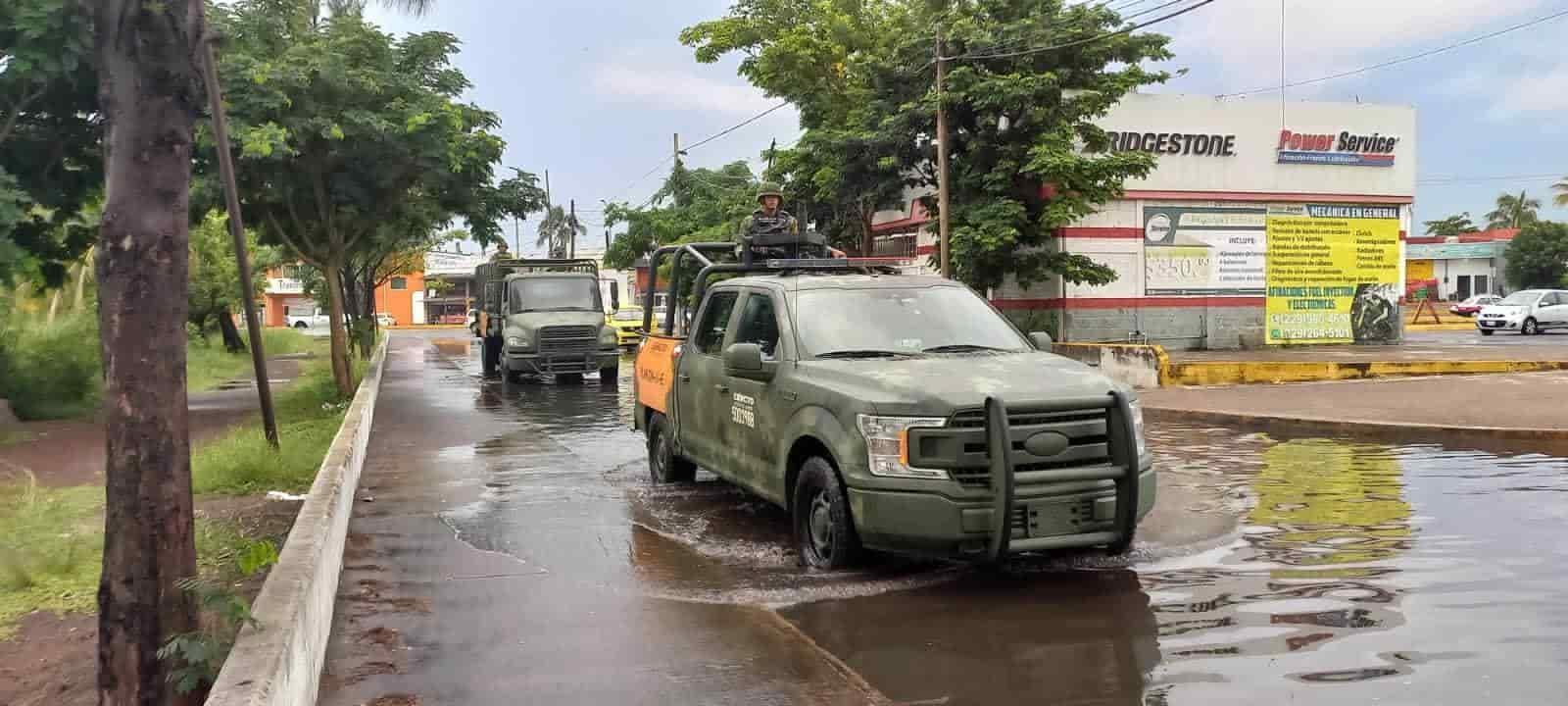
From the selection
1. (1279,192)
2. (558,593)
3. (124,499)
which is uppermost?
(1279,192)

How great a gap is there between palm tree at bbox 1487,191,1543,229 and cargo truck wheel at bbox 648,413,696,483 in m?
93.1

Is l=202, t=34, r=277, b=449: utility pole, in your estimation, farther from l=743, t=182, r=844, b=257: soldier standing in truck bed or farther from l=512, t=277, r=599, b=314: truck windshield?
l=512, t=277, r=599, b=314: truck windshield

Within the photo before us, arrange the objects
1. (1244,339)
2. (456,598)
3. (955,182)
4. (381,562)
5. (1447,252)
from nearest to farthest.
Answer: (456,598) < (381,562) < (955,182) < (1244,339) < (1447,252)

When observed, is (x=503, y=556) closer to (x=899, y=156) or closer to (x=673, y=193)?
(x=899, y=156)

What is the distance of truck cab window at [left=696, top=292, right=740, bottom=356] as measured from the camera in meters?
8.27

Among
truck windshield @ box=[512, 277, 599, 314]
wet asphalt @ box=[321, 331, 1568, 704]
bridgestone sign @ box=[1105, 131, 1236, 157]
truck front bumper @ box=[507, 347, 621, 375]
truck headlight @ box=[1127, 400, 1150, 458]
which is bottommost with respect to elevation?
wet asphalt @ box=[321, 331, 1568, 704]

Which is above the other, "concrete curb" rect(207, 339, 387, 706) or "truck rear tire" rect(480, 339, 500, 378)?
"truck rear tire" rect(480, 339, 500, 378)

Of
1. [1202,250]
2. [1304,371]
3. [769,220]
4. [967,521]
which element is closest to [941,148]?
[1304,371]

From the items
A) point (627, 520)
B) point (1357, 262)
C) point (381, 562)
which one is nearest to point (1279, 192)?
point (1357, 262)

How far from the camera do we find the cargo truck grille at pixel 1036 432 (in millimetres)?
5820

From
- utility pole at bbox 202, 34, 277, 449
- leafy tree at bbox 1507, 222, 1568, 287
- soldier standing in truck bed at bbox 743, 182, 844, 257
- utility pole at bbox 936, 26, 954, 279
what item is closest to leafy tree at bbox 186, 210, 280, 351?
utility pole at bbox 936, 26, 954, 279

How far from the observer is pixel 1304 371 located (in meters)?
18.2

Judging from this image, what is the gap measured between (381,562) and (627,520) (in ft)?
5.99

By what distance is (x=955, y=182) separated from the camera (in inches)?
915
